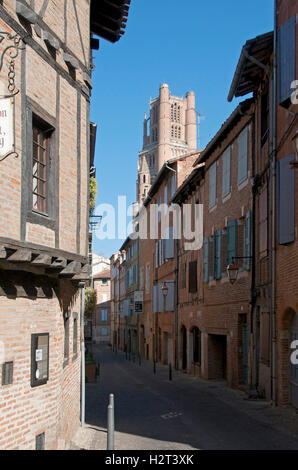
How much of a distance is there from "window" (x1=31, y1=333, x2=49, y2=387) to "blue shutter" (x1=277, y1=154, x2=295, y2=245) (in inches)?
251

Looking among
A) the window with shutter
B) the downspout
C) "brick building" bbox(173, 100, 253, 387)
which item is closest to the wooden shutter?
"brick building" bbox(173, 100, 253, 387)

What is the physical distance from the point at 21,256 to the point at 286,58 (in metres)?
8.75

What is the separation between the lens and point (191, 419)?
13297 millimetres

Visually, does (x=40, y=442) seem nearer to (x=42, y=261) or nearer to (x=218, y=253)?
(x=42, y=261)

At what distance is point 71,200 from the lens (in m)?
9.68

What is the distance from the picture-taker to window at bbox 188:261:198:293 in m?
24.8

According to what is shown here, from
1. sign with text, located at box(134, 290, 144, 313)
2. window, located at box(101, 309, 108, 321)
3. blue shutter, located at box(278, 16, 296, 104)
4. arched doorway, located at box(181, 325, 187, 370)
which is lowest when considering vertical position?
window, located at box(101, 309, 108, 321)

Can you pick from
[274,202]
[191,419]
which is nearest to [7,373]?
[191,419]

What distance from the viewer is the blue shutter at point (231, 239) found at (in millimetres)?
18453

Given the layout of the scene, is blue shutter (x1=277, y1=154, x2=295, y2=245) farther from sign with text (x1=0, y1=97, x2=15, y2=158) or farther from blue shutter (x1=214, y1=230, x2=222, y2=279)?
sign with text (x1=0, y1=97, x2=15, y2=158)

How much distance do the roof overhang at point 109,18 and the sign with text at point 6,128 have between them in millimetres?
7071

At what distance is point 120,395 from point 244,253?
19.9ft

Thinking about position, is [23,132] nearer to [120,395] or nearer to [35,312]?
[35,312]
